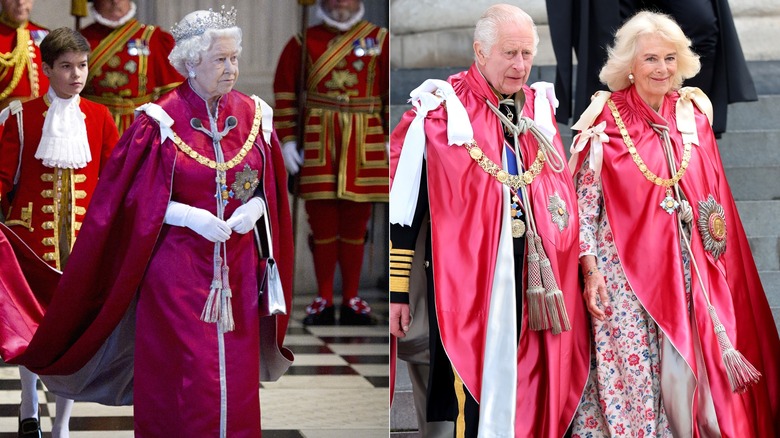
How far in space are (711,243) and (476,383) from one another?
1159mm

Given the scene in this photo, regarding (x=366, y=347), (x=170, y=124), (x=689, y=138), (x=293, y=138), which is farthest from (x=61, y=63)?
(x=689, y=138)

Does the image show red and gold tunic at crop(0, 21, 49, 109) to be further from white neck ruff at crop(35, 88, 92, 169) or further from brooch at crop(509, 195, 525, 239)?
brooch at crop(509, 195, 525, 239)

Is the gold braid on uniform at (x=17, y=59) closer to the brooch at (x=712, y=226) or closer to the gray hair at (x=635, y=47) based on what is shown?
the gray hair at (x=635, y=47)

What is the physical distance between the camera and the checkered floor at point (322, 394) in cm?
493

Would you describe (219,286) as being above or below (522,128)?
below

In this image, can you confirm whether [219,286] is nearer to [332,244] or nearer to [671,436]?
[332,244]

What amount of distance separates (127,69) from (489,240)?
1.36 metres

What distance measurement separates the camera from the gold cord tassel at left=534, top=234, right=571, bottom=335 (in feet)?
16.6

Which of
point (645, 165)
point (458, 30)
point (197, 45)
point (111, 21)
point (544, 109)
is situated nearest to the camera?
point (197, 45)

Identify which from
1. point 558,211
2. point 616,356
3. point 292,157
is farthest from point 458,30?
point 292,157

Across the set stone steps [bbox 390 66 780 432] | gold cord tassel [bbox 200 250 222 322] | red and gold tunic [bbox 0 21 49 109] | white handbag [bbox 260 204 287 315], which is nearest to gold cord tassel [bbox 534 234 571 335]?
white handbag [bbox 260 204 287 315]

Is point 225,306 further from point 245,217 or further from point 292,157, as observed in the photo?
point 292,157

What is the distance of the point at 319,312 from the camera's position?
5.00 m

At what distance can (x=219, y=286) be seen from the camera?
15.8 ft
